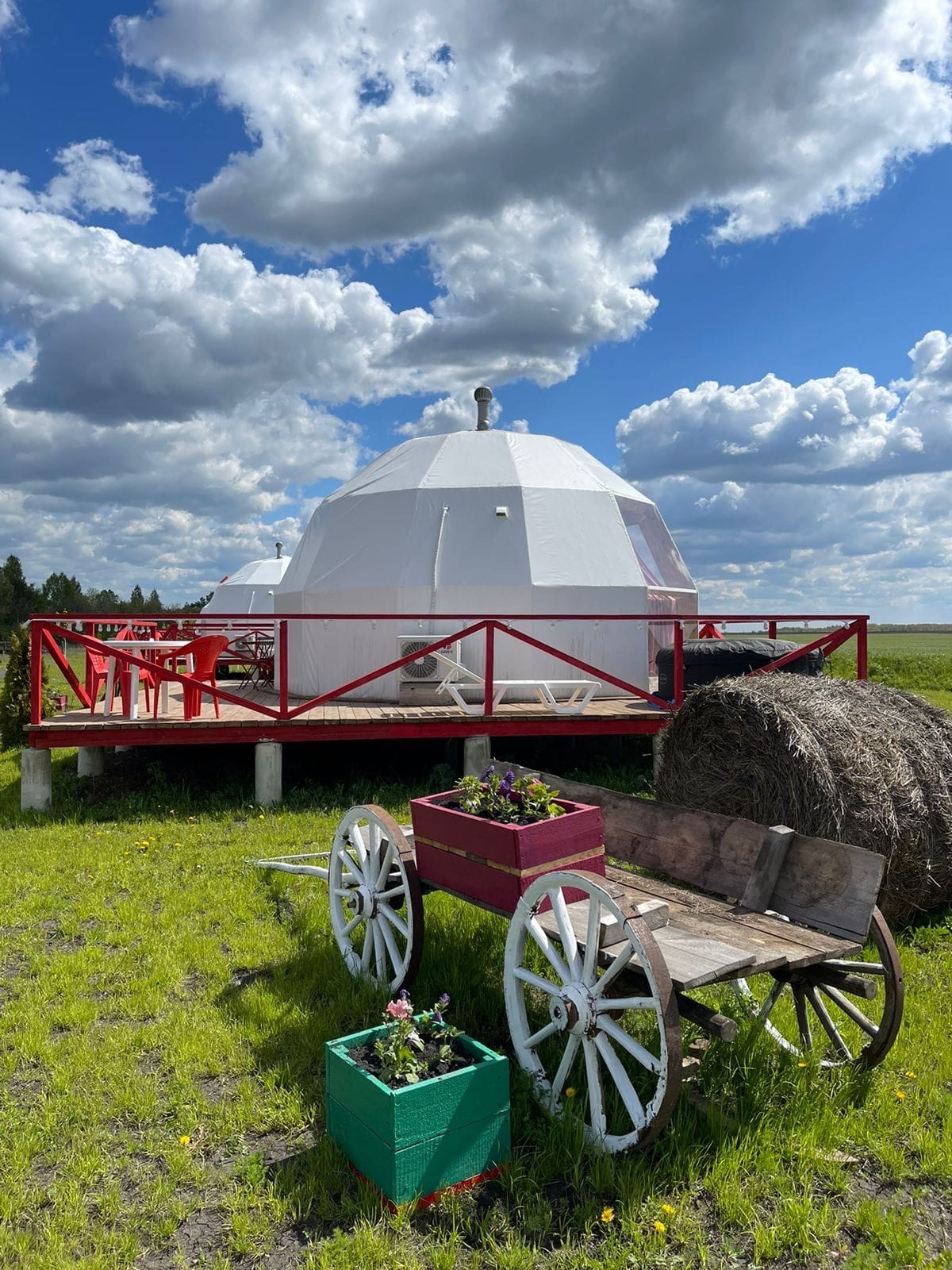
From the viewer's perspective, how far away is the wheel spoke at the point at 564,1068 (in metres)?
3.52

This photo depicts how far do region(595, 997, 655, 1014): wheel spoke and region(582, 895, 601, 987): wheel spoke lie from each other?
3.2 inches

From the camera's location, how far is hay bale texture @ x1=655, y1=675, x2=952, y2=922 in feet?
18.6

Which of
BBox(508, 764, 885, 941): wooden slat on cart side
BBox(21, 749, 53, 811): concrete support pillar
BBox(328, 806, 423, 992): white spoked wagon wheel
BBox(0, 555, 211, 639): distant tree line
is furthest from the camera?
BBox(0, 555, 211, 639): distant tree line

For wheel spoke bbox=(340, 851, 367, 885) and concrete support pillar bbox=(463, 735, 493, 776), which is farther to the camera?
concrete support pillar bbox=(463, 735, 493, 776)

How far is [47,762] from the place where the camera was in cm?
944

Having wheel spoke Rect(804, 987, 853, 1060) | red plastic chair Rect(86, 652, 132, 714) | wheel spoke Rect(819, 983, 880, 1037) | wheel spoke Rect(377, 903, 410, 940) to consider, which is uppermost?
red plastic chair Rect(86, 652, 132, 714)

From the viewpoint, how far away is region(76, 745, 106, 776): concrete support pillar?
35.5ft

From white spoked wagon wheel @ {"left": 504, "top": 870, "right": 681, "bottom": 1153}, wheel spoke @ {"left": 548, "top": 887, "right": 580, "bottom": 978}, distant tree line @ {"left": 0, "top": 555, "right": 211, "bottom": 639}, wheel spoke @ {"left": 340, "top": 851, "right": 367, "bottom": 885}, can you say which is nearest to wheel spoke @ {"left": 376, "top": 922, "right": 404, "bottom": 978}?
wheel spoke @ {"left": 340, "top": 851, "right": 367, "bottom": 885}

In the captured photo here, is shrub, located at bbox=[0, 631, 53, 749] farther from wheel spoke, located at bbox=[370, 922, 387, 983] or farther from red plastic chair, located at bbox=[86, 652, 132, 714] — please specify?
wheel spoke, located at bbox=[370, 922, 387, 983]

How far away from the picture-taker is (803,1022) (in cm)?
423

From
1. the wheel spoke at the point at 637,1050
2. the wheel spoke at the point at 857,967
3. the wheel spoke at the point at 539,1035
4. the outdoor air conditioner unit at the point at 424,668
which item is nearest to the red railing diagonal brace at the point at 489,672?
the outdoor air conditioner unit at the point at 424,668

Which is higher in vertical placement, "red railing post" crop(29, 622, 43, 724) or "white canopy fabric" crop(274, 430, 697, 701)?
"white canopy fabric" crop(274, 430, 697, 701)

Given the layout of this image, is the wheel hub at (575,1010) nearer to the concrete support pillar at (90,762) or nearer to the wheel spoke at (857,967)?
the wheel spoke at (857,967)

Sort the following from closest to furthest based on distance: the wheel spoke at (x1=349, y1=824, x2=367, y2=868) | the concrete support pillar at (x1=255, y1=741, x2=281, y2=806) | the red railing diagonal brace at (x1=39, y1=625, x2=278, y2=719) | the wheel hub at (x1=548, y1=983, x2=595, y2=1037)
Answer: the wheel hub at (x1=548, y1=983, x2=595, y2=1037) → the wheel spoke at (x1=349, y1=824, x2=367, y2=868) → the red railing diagonal brace at (x1=39, y1=625, x2=278, y2=719) → the concrete support pillar at (x1=255, y1=741, x2=281, y2=806)
